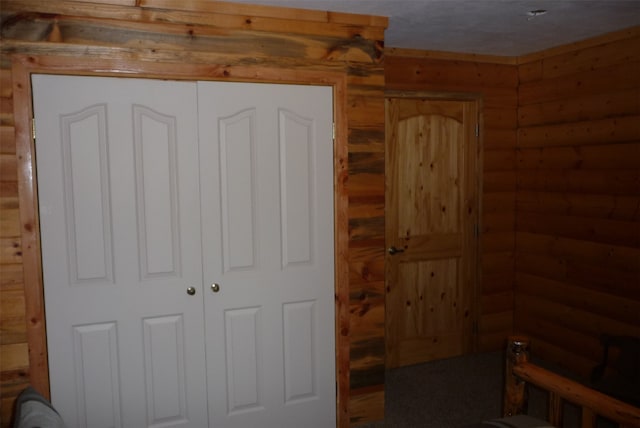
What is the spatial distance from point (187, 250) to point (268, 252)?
16.8 inches

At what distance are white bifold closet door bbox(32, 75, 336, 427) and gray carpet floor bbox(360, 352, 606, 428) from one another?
1.87 ft

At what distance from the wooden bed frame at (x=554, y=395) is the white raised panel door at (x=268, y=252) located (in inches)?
41.5

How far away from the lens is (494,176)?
4098mm

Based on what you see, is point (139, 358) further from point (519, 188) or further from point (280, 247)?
point (519, 188)

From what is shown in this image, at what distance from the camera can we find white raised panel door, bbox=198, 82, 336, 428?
2.67m

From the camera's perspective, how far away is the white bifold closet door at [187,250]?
242 cm

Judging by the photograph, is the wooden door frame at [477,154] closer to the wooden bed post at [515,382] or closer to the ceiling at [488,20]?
the ceiling at [488,20]

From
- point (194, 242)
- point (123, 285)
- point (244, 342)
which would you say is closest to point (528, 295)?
point (244, 342)

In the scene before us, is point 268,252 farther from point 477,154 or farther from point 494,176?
point 494,176

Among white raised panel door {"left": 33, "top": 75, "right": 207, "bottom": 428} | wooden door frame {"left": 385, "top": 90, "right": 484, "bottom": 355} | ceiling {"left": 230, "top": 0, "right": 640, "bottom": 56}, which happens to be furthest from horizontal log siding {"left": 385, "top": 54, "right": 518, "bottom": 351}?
white raised panel door {"left": 33, "top": 75, "right": 207, "bottom": 428}

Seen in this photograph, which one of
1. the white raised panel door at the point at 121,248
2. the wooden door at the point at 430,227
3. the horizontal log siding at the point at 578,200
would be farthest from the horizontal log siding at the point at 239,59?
the horizontal log siding at the point at 578,200

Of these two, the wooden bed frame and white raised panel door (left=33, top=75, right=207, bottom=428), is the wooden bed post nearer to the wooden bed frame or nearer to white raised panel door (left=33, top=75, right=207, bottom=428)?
the wooden bed frame

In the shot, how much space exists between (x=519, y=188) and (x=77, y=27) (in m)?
3.32

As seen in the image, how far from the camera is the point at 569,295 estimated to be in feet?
12.2
